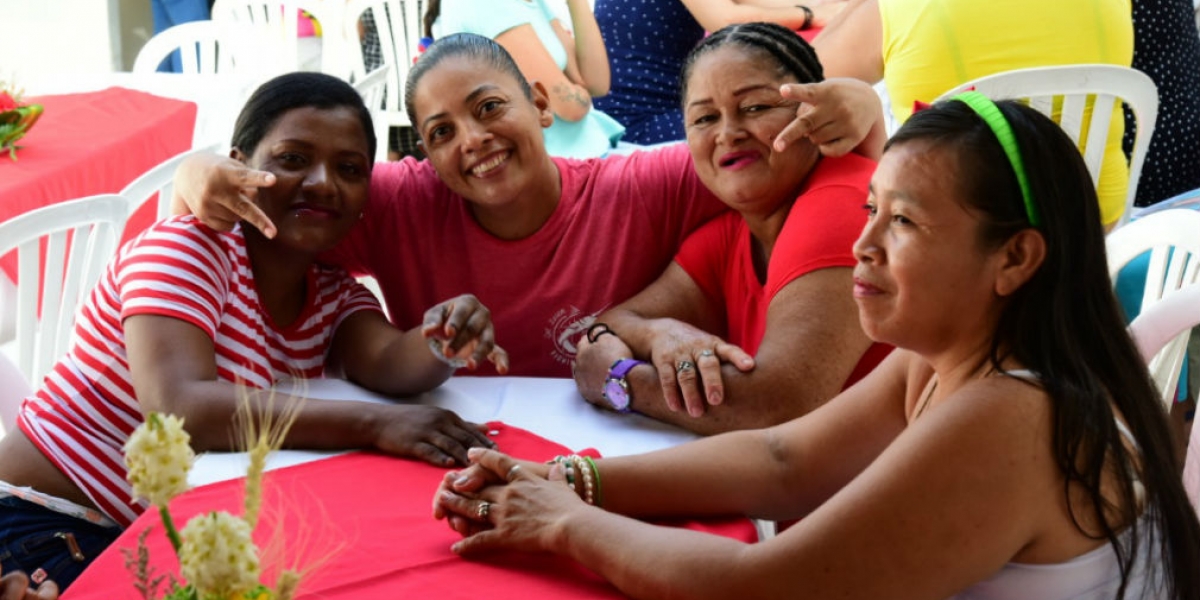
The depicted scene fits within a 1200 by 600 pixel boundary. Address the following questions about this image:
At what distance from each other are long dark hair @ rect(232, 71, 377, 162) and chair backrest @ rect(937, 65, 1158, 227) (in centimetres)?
148

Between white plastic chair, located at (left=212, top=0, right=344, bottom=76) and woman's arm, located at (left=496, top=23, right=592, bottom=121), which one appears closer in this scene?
woman's arm, located at (left=496, top=23, right=592, bottom=121)

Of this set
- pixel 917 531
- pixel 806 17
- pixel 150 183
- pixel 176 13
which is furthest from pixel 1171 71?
pixel 176 13

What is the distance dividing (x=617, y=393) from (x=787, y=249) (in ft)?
1.16

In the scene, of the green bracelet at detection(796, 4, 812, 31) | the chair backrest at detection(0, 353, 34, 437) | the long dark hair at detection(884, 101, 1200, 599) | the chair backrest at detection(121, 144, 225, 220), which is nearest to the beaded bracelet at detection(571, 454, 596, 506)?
the long dark hair at detection(884, 101, 1200, 599)

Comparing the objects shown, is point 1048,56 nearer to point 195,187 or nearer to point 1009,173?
point 1009,173

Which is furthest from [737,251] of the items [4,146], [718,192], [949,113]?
[4,146]

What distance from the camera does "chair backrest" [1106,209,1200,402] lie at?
7.14ft

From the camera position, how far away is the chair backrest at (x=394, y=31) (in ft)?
18.3

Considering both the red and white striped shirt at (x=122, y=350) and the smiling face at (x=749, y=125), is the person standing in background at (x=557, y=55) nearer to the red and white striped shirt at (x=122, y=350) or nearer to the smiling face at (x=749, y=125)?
the smiling face at (x=749, y=125)

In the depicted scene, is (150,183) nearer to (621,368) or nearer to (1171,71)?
(621,368)

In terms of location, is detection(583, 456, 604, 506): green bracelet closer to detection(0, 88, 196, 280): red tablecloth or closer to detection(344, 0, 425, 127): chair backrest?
detection(0, 88, 196, 280): red tablecloth

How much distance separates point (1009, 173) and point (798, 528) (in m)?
0.43

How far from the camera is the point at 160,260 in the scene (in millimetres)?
1829

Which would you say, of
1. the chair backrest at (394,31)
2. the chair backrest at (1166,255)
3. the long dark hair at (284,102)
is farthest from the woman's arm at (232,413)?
the chair backrest at (394,31)
